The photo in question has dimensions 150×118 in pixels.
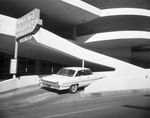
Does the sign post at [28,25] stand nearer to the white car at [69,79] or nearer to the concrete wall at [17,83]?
the concrete wall at [17,83]

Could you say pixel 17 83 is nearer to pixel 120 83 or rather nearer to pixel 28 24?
pixel 28 24

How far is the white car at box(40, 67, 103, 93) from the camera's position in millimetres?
9547

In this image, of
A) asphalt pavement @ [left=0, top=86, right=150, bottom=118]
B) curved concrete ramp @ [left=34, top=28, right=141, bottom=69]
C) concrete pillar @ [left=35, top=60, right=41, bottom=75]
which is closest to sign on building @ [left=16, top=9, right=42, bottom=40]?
curved concrete ramp @ [left=34, top=28, right=141, bottom=69]

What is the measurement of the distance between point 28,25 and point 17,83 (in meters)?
4.34

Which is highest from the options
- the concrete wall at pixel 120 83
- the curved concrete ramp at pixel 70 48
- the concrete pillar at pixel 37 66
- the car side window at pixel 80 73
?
the curved concrete ramp at pixel 70 48

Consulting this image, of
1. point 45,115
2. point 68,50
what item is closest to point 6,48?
point 68,50

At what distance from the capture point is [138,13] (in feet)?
66.0

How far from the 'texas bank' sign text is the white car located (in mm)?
3515

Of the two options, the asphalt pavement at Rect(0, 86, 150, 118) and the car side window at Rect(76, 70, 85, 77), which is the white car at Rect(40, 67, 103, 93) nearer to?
the car side window at Rect(76, 70, 85, 77)

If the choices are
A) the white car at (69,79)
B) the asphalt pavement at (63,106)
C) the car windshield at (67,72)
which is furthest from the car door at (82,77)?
the asphalt pavement at (63,106)

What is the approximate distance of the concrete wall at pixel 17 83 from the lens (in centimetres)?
1018

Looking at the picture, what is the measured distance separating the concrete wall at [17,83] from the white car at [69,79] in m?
2.05

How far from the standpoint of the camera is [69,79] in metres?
9.95

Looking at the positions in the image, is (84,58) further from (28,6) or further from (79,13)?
(28,6)
